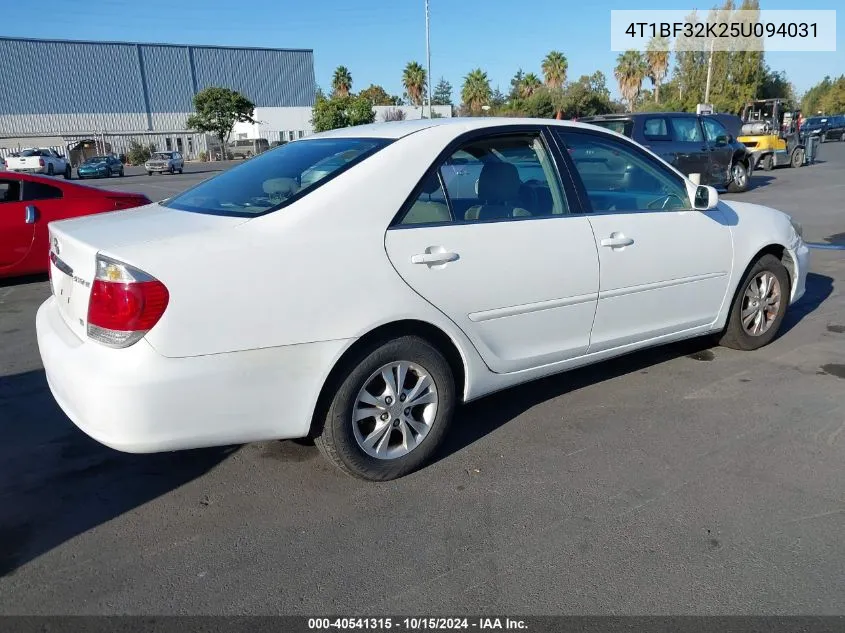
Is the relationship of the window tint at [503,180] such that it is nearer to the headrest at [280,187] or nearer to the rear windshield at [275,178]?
the rear windshield at [275,178]

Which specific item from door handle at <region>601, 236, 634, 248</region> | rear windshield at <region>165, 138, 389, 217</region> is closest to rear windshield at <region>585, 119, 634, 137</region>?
door handle at <region>601, 236, 634, 248</region>

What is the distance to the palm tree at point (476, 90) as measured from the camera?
7012cm

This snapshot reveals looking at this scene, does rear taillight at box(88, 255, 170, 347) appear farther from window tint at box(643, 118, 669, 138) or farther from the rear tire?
the rear tire

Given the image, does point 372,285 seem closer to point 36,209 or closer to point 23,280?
point 36,209

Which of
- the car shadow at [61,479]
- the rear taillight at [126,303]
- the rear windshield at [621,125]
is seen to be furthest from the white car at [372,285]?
the rear windshield at [621,125]

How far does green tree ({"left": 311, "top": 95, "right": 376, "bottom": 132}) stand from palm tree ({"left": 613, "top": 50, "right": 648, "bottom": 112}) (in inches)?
1348

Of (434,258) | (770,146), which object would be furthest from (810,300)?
(770,146)

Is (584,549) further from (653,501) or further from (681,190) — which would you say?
(681,190)

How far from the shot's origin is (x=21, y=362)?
199 inches

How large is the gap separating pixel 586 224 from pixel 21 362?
4.15 meters

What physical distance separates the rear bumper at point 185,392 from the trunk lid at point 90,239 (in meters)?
0.16

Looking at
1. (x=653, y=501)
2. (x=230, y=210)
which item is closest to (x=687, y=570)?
(x=653, y=501)

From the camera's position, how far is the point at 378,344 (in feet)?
10.2

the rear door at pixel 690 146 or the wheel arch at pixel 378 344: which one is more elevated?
the rear door at pixel 690 146
